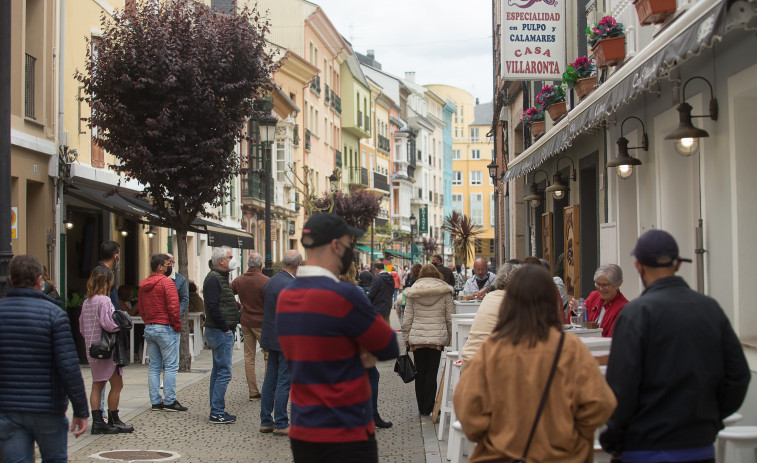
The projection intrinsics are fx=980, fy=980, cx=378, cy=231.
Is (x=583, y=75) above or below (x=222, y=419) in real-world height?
above

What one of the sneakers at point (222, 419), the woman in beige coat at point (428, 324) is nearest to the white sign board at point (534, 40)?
the woman in beige coat at point (428, 324)

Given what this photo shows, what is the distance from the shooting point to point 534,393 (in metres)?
3.95

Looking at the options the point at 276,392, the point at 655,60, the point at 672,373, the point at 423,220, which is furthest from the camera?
the point at 423,220

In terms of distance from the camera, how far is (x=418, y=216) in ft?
297

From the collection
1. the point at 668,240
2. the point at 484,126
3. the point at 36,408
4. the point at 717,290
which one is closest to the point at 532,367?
the point at 668,240

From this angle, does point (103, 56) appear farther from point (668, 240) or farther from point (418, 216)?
point (418, 216)

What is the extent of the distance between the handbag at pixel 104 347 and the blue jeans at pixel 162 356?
1.40 metres

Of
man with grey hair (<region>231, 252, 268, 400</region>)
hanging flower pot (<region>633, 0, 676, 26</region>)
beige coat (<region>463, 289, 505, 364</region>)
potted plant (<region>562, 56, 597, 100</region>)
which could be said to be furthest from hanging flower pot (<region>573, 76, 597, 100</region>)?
beige coat (<region>463, 289, 505, 364</region>)

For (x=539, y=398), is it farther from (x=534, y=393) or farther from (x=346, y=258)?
(x=346, y=258)

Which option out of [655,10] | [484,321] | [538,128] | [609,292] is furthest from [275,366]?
[538,128]

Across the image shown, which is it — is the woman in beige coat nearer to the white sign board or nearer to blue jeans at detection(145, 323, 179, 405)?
blue jeans at detection(145, 323, 179, 405)

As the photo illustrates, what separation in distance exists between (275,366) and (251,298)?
170 centimetres

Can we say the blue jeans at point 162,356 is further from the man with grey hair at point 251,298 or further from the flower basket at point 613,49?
the flower basket at point 613,49

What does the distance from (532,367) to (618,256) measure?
8840 mm
